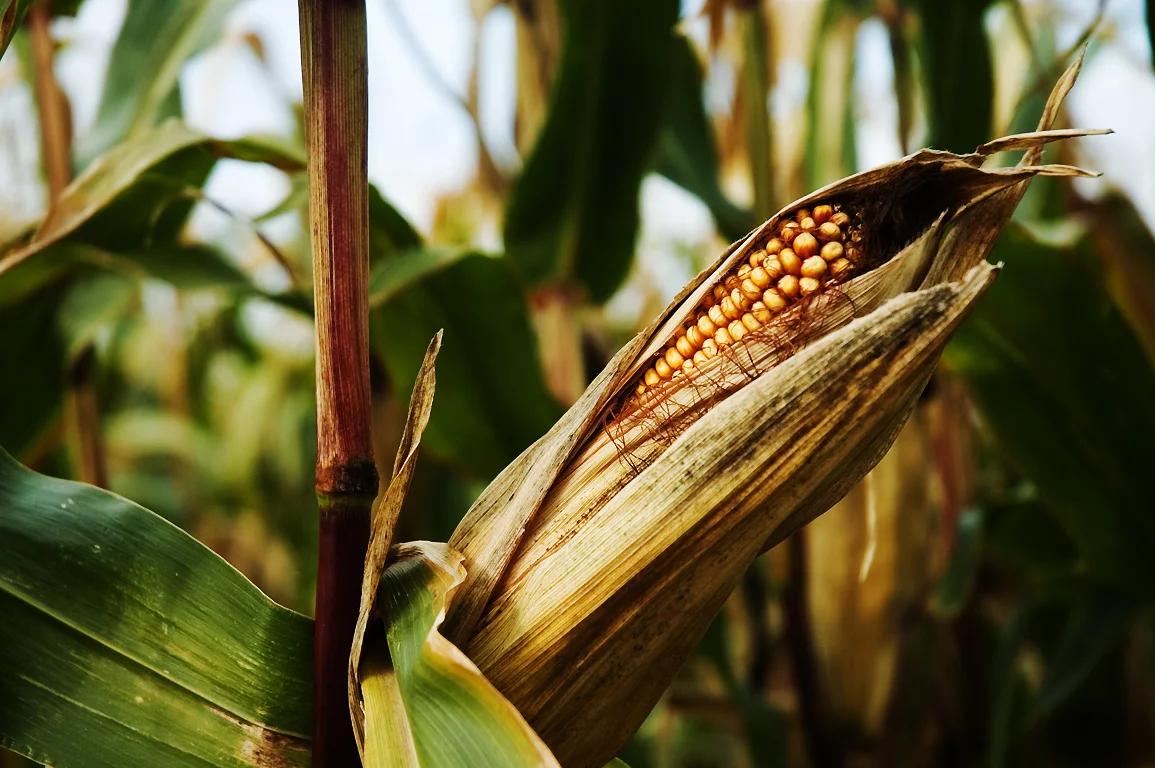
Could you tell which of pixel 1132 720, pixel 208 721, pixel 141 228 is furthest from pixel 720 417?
pixel 1132 720

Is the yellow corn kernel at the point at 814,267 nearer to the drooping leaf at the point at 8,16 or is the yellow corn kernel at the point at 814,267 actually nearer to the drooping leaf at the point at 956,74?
the drooping leaf at the point at 8,16

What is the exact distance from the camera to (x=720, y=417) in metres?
0.44

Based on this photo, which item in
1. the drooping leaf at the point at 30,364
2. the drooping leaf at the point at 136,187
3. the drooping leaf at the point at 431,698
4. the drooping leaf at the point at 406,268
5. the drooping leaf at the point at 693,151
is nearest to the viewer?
the drooping leaf at the point at 431,698

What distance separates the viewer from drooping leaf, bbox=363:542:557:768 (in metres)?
0.40

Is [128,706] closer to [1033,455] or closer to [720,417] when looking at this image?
[720,417]

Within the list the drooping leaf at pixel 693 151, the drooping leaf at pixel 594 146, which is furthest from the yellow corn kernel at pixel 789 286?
the drooping leaf at pixel 693 151

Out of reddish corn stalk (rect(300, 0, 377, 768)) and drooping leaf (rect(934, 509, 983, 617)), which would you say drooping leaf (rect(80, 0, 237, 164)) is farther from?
drooping leaf (rect(934, 509, 983, 617))

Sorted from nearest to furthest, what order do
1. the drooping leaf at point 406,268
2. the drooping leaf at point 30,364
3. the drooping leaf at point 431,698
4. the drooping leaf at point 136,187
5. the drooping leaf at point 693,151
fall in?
the drooping leaf at point 431,698 < the drooping leaf at point 136,187 < the drooping leaf at point 406,268 < the drooping leaf at point 30,364 < the drooping leaf at point 693,151

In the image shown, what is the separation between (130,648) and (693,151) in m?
1.03

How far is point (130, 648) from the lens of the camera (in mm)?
499

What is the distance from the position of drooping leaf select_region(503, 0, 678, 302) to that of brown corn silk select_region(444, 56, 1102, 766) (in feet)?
1.91

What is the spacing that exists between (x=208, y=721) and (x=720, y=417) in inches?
12.8

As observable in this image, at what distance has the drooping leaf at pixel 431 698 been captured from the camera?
398 mm

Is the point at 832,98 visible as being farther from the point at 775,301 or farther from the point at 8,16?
the point at 8,16
